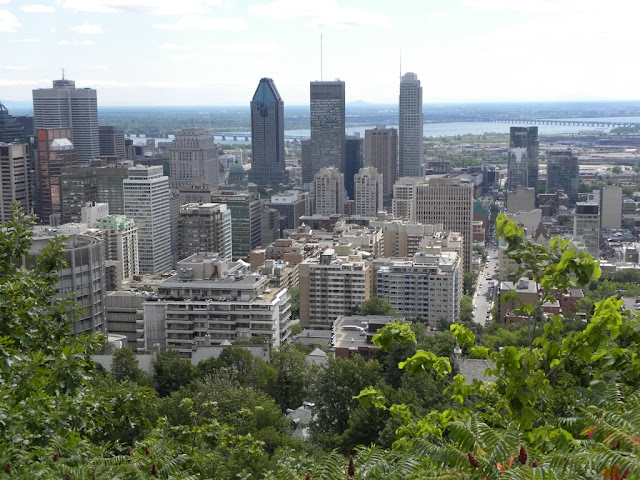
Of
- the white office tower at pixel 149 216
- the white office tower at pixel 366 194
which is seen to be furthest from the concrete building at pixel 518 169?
the white office tower at pixel 149 216

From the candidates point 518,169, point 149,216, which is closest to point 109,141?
point 149,216

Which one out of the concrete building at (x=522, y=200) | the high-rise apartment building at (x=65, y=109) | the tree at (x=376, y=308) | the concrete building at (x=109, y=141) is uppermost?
the high-rise apartment building at (x=65, y=109)

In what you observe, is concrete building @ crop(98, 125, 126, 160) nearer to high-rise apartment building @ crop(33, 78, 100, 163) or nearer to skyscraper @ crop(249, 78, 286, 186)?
high-rise apartment building @ crop(33, 78, 100, 163)

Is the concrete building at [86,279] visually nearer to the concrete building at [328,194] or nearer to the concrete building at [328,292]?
the concrete building at [328,292]

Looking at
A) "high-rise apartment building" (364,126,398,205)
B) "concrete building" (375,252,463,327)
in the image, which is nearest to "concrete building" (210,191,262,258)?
"concrete building" (375,252,463,327)

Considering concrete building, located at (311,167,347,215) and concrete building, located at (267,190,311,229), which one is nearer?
concrete building, located at (267,190,311,229)

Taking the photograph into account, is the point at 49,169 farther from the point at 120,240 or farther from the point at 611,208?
the point at 611,208
